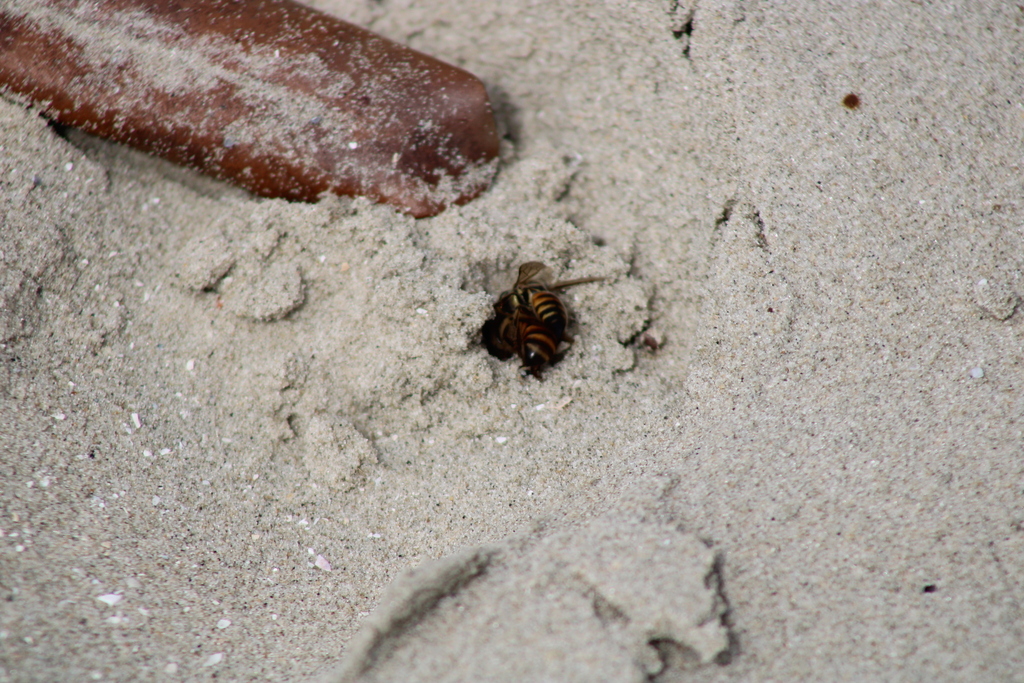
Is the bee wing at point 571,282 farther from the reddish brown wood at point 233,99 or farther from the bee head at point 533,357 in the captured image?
the reddish brown wood at point 233,99

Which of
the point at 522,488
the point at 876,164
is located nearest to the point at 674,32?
the point at 876,164

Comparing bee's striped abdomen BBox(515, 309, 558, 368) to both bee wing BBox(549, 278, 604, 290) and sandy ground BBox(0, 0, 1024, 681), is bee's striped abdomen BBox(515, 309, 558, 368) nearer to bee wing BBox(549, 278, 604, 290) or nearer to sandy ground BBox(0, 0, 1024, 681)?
sandy ground BBox(0, 0, 1024, 681)

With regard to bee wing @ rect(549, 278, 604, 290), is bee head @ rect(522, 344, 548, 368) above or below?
below

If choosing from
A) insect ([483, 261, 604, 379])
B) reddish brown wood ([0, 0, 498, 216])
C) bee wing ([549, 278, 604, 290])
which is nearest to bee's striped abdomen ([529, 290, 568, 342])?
insect ([483, 261, 604, 379])

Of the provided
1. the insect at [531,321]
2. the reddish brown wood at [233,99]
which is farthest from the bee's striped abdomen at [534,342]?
the reddish brown wood at [233,99]

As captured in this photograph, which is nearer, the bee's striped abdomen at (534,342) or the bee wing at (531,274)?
the bee's striped abdomen at (534,342)

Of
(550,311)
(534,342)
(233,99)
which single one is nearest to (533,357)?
(534,342)

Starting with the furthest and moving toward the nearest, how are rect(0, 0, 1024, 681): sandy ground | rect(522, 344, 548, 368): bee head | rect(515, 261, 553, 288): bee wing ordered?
rect(515, 261, 553, 288): bee wing → rect(522, 344, 548, 368): bee head → rect(0, 0, 1024, 681): sandy ground

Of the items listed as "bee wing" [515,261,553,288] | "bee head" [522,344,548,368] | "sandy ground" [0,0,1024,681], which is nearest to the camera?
"sandy ground" [0,0,1024,681]
